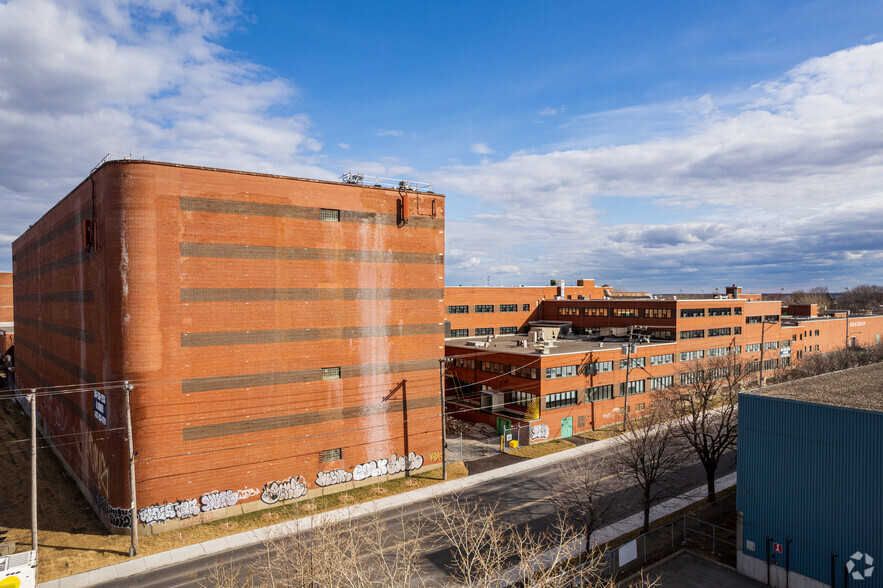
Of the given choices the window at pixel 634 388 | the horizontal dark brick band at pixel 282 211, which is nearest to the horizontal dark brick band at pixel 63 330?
the horizontal dark brick band at pixel 282 211

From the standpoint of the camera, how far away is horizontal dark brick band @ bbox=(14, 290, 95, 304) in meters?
36.4

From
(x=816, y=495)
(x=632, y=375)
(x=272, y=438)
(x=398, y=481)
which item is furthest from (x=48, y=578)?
(x=632, y=375)

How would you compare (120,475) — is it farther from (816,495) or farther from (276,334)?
(816,495)

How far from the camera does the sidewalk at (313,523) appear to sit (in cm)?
2741

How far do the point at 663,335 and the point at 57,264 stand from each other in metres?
71.0

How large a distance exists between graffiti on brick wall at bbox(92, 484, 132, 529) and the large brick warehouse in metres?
0.13

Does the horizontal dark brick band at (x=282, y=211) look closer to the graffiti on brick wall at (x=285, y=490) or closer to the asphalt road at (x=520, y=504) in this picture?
the graffiti on brick wall at (x=285, y=490)

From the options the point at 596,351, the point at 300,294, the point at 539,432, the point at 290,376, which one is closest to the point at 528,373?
the point at 539,432

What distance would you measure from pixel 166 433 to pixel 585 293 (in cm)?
8946

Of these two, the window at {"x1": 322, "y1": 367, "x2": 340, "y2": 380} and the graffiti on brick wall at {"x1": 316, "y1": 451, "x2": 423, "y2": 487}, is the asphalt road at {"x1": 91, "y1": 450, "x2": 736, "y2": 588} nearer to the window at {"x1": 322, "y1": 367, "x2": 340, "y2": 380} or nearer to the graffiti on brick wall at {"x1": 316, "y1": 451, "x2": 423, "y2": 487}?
the graffiti on brick wall at {"x1": 316, "y1": 451, "x2": 423, "y2": 487}

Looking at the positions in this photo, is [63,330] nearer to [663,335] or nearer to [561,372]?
[561,372]

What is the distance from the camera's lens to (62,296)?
4344 centimetres

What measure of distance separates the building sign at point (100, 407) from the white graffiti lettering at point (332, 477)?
1526 centimetres

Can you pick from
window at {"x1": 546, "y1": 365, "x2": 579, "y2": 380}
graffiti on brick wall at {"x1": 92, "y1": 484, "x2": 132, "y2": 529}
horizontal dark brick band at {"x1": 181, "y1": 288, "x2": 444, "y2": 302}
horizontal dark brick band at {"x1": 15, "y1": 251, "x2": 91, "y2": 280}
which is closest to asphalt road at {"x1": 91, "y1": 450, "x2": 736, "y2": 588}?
graffiti on brick wall at {"x1": 92, "y1": 484, "x2": 132, "y2": 529}
